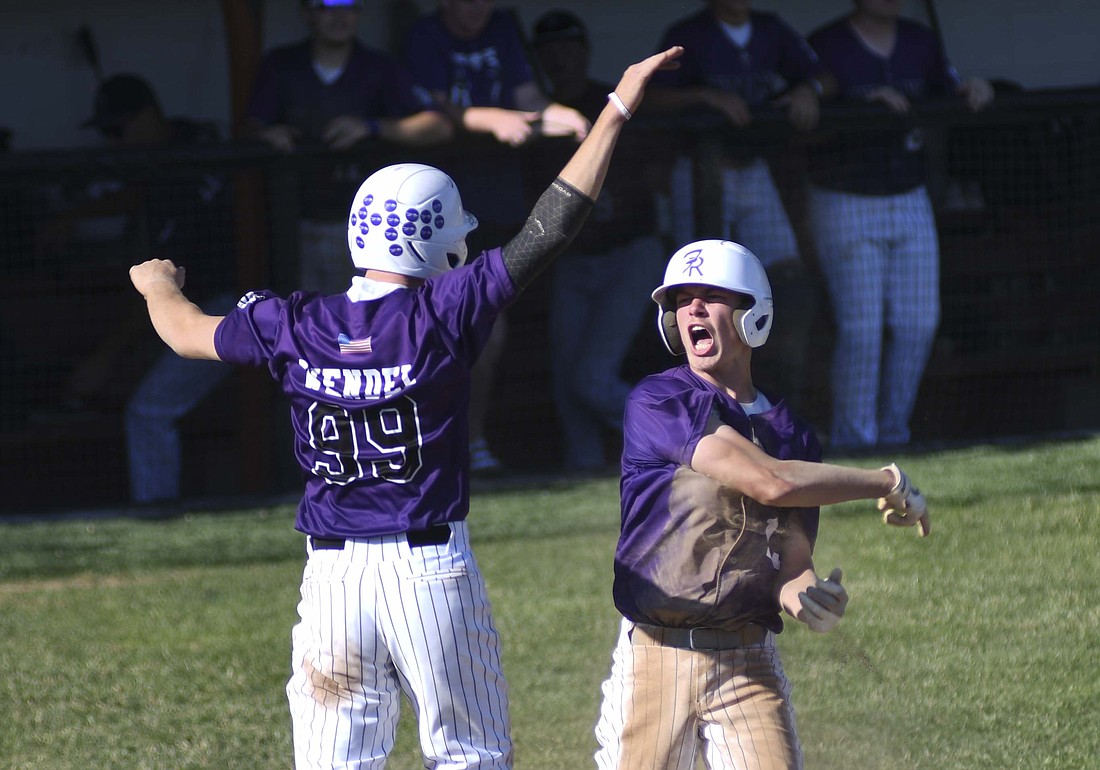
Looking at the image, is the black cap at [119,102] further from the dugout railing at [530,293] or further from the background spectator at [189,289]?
the background spectator at [189,289]

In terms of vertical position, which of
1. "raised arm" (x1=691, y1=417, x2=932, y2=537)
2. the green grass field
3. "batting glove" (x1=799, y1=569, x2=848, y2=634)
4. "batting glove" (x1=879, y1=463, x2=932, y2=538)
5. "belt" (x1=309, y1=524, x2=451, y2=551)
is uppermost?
"raised arm" (x1=691, y1=417, x2=932, y2=537)

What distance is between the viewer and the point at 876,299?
26.5ft

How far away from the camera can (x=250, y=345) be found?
3635 millimetres

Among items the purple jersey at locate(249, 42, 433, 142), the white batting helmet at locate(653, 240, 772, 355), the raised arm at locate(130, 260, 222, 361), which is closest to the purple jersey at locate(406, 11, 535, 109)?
the purple jersey at locate(249, 42, 433, 142)

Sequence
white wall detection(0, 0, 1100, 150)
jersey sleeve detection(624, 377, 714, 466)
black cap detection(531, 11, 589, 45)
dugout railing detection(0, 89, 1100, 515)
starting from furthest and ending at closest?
white wall detection(0, 0, 1100, 150) → black cap detection(531, 11, 589, 45) → dugout railing detection(0, 89, 1100, 515) → jersey sleeve detection(624, 377, 714, 466)

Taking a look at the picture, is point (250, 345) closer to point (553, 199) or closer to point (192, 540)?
point (553, 199)

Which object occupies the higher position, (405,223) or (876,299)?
(405,223)

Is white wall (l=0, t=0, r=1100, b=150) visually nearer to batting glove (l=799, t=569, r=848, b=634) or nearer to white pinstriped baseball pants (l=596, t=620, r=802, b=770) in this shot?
white pinstriped baseball pants (l=596, t=620, r=802, b=770)

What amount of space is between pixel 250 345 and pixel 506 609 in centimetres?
286

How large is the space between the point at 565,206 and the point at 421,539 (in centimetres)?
82

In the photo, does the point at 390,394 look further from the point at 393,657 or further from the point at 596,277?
the point at 596,277

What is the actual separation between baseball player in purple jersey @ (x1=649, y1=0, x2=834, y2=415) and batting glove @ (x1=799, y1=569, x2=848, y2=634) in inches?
196

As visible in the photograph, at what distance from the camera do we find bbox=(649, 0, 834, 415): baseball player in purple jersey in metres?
7.99

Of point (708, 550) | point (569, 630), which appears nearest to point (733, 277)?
point (708, 550)
